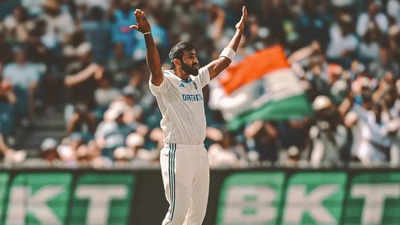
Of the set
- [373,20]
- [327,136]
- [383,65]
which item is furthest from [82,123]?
[373,20]

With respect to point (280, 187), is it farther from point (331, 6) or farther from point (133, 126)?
point (331, 6)

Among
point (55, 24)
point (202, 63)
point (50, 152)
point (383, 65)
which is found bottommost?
point (50, 152)

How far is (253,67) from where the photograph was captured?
14.4 m

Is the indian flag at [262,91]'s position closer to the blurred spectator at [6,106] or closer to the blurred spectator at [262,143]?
the blurred spectator at [262,143]

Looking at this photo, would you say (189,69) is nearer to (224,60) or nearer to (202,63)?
(224,60)

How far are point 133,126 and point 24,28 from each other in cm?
307

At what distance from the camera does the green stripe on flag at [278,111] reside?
1402cm

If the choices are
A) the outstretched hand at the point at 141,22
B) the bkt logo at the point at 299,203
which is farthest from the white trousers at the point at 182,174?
the bkt logo at the point at 299,203

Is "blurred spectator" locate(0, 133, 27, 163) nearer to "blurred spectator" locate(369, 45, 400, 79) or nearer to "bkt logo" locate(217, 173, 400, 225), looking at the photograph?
"bkt logo" locate(217, 173, 400, 225)

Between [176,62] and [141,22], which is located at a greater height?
[141,22]

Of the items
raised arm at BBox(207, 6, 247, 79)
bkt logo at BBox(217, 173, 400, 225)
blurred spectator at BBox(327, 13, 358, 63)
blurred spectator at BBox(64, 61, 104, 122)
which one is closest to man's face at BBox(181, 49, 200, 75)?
raised arm at BBox(207, 6, 247, 79)

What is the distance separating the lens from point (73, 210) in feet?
39.7

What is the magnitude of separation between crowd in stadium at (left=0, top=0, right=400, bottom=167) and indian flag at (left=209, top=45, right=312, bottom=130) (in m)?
0.26

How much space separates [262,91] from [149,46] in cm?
619
